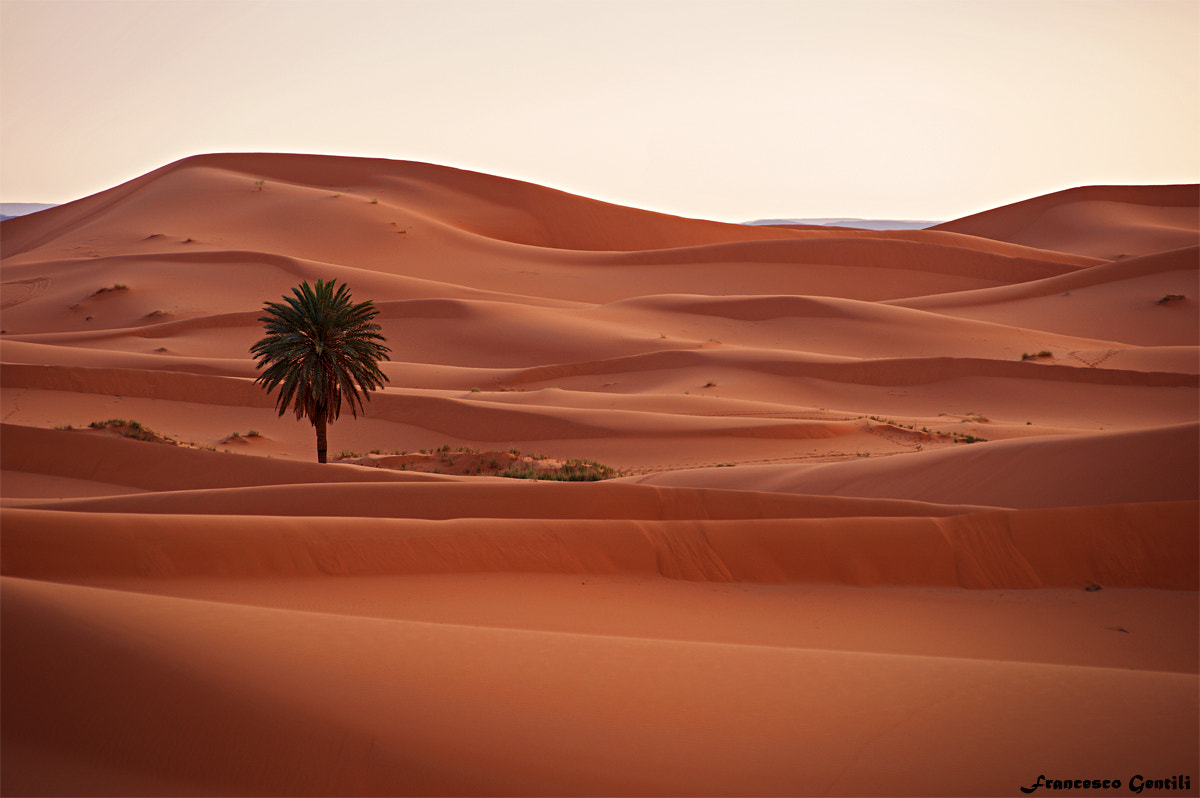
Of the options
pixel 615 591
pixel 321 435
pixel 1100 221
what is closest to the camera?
pixel 615 591

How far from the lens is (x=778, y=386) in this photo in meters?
31.1

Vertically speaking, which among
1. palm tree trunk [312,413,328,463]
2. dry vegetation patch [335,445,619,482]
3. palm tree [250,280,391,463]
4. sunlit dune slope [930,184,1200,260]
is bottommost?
dry vegetation patch [335,445,619,482]

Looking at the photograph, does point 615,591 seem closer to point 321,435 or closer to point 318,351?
point 318,351

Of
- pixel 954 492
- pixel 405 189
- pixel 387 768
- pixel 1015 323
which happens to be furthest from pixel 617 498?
pixel 405 189

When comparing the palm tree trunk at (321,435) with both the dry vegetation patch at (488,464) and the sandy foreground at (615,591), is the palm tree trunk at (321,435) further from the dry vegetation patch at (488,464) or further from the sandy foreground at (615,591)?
the sandy foreground at (615,591)

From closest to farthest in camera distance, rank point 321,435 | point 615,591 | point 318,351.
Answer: point 615,591 < point 318,351 < point 321,435

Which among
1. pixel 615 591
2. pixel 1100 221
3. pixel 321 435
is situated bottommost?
pixel 615 591

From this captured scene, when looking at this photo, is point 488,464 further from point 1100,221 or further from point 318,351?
point 1100,221

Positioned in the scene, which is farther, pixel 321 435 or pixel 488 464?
pixel 321 435

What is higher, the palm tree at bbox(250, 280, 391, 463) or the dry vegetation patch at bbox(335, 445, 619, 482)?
the palm tree at bbox(250, 280, 391, 463)

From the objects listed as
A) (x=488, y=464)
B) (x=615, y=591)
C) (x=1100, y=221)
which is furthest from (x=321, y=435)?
(x=1100, y=221)

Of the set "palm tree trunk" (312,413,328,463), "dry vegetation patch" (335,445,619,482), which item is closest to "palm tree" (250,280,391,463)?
"palm tree trunk" (312,413,328,463)

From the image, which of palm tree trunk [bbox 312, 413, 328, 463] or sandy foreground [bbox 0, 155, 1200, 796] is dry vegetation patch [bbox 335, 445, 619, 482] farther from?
palm tree trunk [bbox 312, 413, 328, 463]

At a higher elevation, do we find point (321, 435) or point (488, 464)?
point (321, 435)
